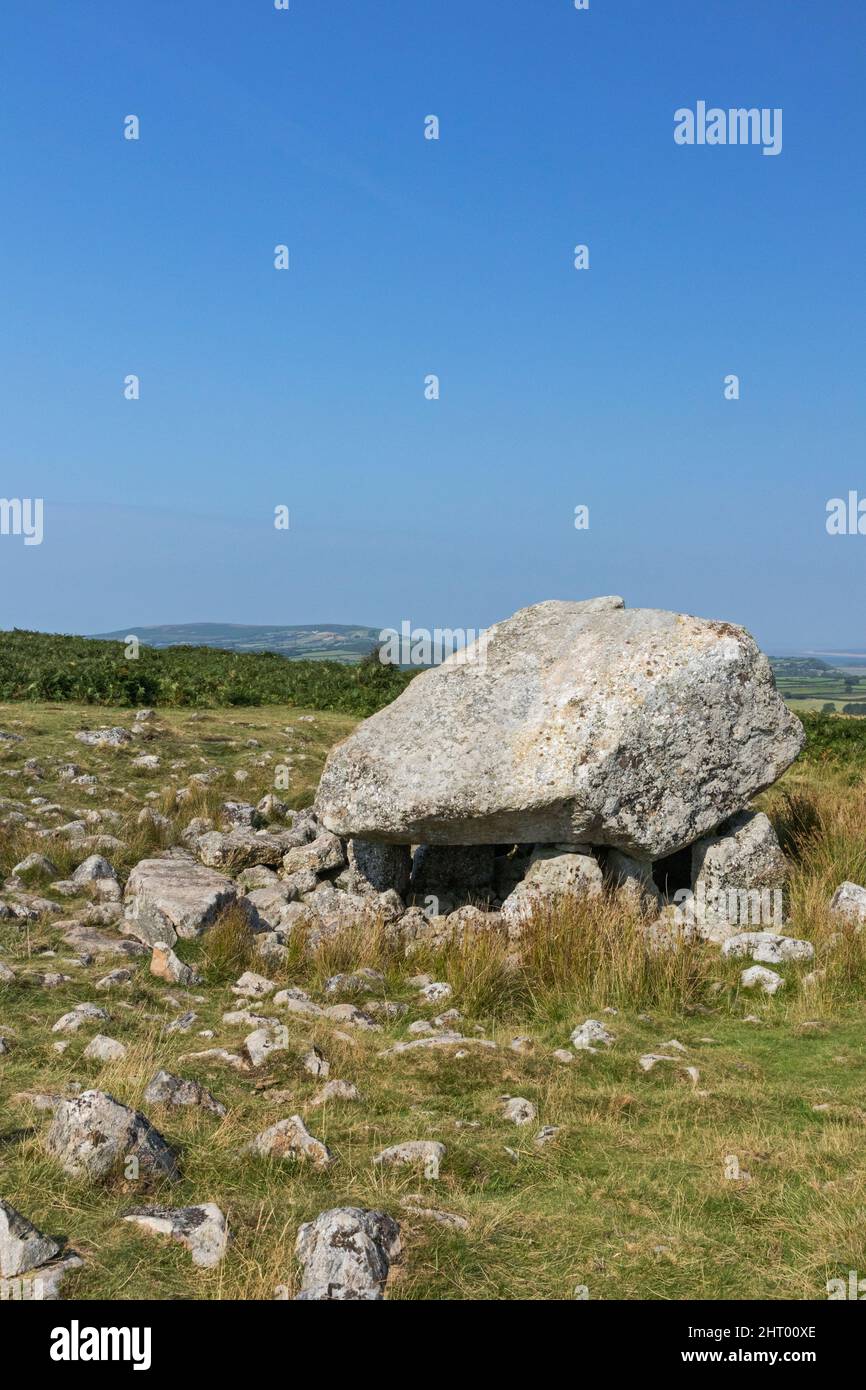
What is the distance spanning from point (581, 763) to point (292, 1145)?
4826 millimetres

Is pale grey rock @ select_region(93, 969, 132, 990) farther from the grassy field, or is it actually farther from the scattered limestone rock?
the scattered limestone rock

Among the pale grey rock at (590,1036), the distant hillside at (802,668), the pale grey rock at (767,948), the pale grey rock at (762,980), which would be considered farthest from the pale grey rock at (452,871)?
the distant hillside at (802,668)

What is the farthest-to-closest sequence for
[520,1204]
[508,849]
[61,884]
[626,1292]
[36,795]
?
[36,795] < [508,849] < [61,884] < [520,1204] < [626,1292]

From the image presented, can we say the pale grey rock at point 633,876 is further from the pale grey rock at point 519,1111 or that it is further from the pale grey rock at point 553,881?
the pale grey rock at point 519,1111

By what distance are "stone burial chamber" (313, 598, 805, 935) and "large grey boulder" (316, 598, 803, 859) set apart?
0.05ft

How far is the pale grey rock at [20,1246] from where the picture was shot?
438 centimetres

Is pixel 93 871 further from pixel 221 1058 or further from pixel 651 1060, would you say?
pixel 651 1060

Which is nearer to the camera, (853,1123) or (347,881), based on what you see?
(853,1123)

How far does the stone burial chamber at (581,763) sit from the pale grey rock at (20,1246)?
5.74 meters

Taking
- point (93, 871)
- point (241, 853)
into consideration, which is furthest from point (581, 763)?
point (93, 871)

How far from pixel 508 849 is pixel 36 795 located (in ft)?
20.0

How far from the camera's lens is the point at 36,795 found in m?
13.8
